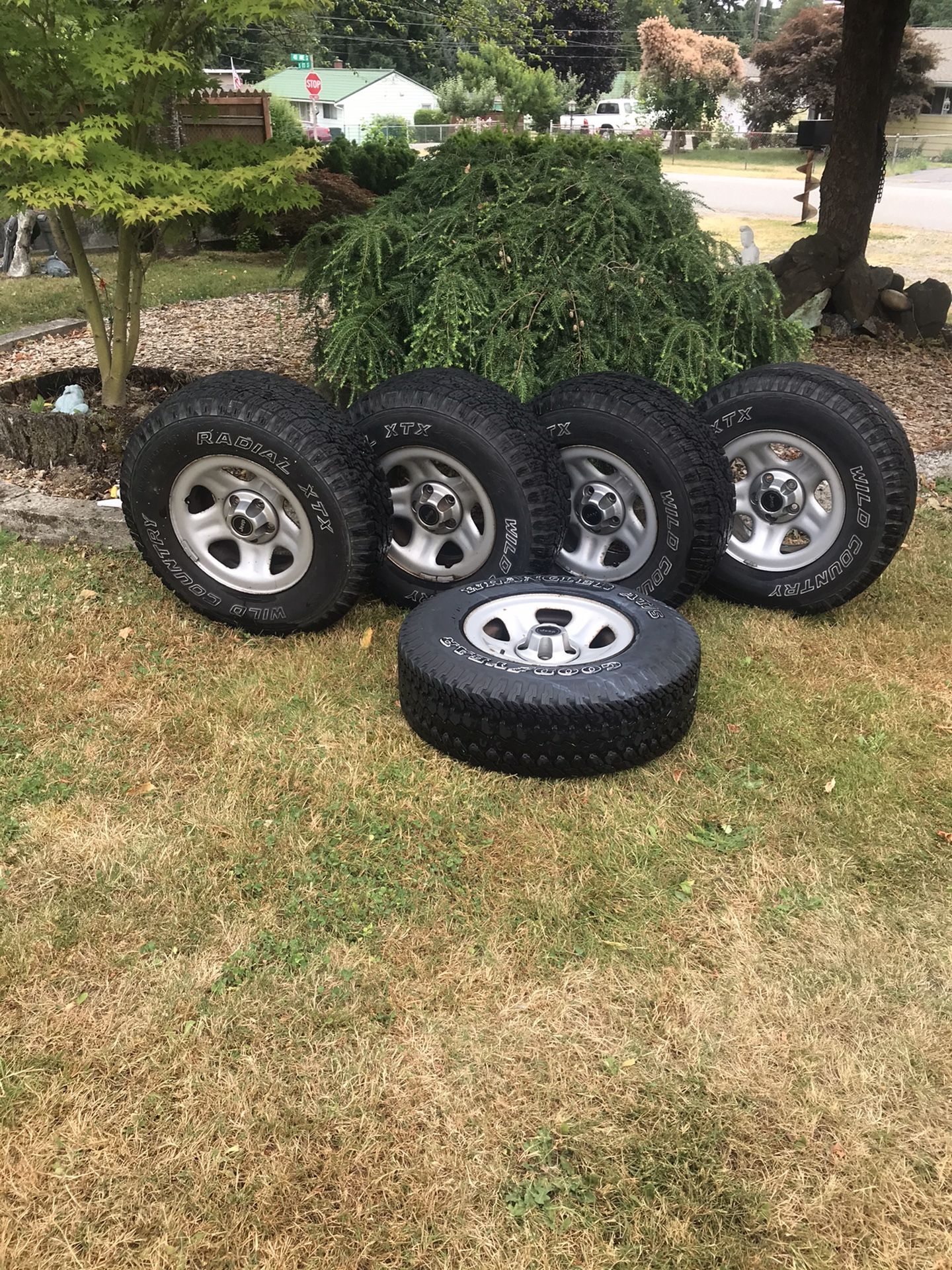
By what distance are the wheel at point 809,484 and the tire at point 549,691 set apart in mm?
1052

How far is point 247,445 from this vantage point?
3771 mm

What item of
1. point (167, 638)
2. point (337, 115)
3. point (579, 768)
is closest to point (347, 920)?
point (579, 768)

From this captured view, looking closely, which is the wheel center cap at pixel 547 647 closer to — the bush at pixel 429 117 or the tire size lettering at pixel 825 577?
the tire size lettering at pixel 825 577

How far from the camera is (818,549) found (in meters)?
4.27

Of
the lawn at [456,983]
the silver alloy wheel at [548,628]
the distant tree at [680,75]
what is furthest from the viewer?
the distant tree at [680,75]

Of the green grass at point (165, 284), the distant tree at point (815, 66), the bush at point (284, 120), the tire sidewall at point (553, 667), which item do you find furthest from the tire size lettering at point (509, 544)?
the distant tree at point (815, 66)

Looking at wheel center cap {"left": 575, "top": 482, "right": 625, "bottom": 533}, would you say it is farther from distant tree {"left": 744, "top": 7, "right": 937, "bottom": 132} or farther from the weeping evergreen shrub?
distant tree {"left": 744, "top": 7, "right": 937, "bottom": 132}

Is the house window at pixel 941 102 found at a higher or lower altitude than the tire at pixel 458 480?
higher

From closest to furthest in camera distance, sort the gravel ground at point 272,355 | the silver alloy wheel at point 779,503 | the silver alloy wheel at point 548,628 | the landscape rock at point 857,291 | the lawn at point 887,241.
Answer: the silver alloy wheel at point 548,628
the silver alloy wheel at point 779,503
the gravel ground at point 272,355
the landscape rock at point 857,291
the lawn at point 887,241

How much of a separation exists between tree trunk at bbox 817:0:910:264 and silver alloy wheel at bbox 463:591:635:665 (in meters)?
8.45

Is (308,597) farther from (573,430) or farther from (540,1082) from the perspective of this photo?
(540,1082)

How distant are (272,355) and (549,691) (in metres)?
6.71

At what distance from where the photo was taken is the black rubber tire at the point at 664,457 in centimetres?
396

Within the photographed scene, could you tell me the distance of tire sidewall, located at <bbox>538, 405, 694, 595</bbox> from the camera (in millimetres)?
3975
